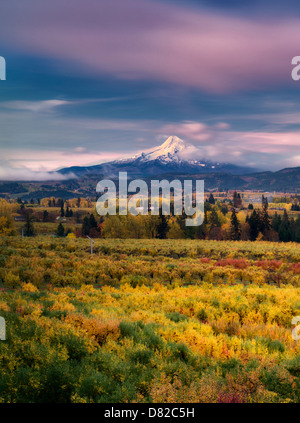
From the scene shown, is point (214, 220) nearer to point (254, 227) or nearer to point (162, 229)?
point (254, 227)

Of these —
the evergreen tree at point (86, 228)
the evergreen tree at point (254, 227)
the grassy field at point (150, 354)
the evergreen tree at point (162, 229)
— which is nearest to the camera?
the grassy field at point (150, 354)

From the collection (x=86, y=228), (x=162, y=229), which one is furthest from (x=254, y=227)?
(x=86, y=228)

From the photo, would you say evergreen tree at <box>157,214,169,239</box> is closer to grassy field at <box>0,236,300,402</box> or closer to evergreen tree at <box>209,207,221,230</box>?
evergreen tree at <box>209,207,221,230</box>

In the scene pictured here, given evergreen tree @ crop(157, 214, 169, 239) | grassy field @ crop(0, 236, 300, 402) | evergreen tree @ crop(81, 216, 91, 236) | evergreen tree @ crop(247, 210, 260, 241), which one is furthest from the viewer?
evergreen tree @ crop(81, 216, 91, 236)

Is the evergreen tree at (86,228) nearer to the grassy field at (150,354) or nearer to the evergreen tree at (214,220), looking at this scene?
the evergreen tree at (214,220)

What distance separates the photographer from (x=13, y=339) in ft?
24.2

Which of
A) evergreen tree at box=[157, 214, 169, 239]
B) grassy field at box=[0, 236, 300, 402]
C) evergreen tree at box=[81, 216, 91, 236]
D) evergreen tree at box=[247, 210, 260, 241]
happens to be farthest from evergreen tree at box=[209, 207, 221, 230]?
grassy field at box=[0, 236, 300, 402]


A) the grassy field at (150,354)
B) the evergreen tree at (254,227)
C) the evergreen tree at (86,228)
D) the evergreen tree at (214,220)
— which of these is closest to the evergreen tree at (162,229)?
the evergreen tree at (214,220)

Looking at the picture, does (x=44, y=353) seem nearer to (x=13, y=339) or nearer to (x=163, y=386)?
(x=13, y=339)

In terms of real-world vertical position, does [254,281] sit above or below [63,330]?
below

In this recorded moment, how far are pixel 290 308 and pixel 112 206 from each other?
311 ft

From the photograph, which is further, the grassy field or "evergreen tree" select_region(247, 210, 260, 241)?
"evergreen tree" select_region(247, 210, 260, 241)

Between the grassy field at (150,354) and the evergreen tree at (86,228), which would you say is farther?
the evergreen tree at (86,228)
